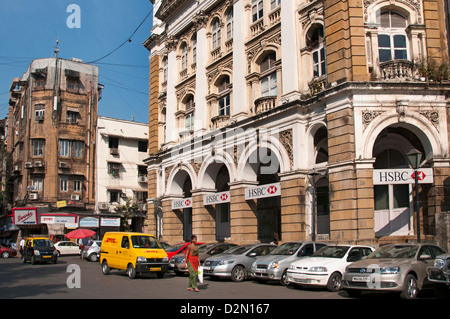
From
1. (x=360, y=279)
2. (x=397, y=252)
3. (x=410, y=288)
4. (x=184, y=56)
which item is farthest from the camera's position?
(x=184, y=56)

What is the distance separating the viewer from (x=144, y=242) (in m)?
19.1

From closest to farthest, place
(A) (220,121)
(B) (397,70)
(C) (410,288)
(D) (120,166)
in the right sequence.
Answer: (C) (410,288), (B) (397,70), (A) (220,121), (D) (120,166)

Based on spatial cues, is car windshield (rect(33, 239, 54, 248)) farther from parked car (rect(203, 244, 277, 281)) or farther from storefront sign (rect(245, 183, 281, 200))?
parked car (rect(203, 244, 277, 281))

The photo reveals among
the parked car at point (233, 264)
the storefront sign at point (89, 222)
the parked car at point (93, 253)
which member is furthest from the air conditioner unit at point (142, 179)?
the parked car at point (233, 264)

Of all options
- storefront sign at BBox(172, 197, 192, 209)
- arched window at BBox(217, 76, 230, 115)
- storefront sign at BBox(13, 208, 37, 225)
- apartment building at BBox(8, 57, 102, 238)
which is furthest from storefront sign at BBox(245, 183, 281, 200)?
storefront sign at BBox(13, 208, 37, 225)

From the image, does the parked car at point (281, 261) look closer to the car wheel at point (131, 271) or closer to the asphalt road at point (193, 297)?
the asphalt road at point (193, 297)

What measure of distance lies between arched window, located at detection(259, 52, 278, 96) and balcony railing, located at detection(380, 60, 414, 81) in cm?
648

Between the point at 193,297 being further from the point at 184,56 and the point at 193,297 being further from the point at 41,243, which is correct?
the point at 184,56

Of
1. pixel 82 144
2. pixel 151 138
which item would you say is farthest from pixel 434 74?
pixel 82 144

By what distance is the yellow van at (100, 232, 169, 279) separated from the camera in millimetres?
18003

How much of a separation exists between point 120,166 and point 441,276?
4293 cm

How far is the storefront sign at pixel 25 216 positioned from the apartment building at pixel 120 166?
21.2 ft

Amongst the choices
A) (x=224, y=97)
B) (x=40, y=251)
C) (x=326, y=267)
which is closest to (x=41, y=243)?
(x=40, y=251)
